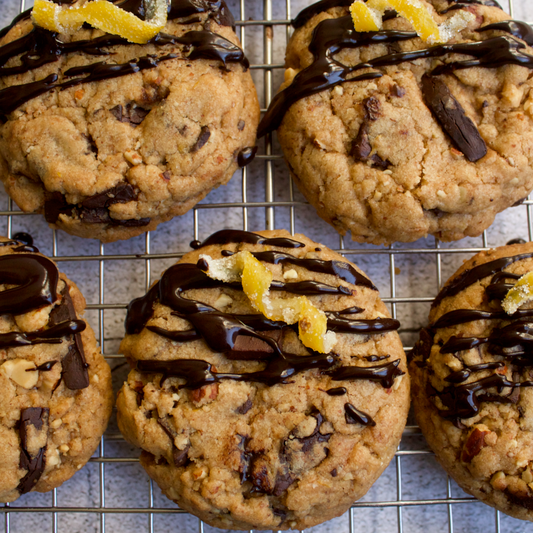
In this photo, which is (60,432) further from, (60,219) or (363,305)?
(363,305)

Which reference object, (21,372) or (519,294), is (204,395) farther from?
(519,294)

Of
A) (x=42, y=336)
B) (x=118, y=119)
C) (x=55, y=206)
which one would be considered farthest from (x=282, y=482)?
(x=118, y=119)

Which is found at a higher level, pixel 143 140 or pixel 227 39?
pixel 227 39

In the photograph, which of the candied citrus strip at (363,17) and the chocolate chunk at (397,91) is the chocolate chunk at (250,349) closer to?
the chocolate chunk at (397,91)

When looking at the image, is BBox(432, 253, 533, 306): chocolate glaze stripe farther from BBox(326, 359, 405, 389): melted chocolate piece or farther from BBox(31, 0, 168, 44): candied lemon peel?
BBox(31, 0, 168, 44): candied lemon peel

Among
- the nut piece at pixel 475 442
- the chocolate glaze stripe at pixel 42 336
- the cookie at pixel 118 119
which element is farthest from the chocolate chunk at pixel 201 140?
the nut piece at pixel 475 442

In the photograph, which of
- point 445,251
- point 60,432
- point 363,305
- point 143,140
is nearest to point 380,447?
point 363,305

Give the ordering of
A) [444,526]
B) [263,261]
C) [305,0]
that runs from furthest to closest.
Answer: [305,0] < [444,526] < [263,261]
